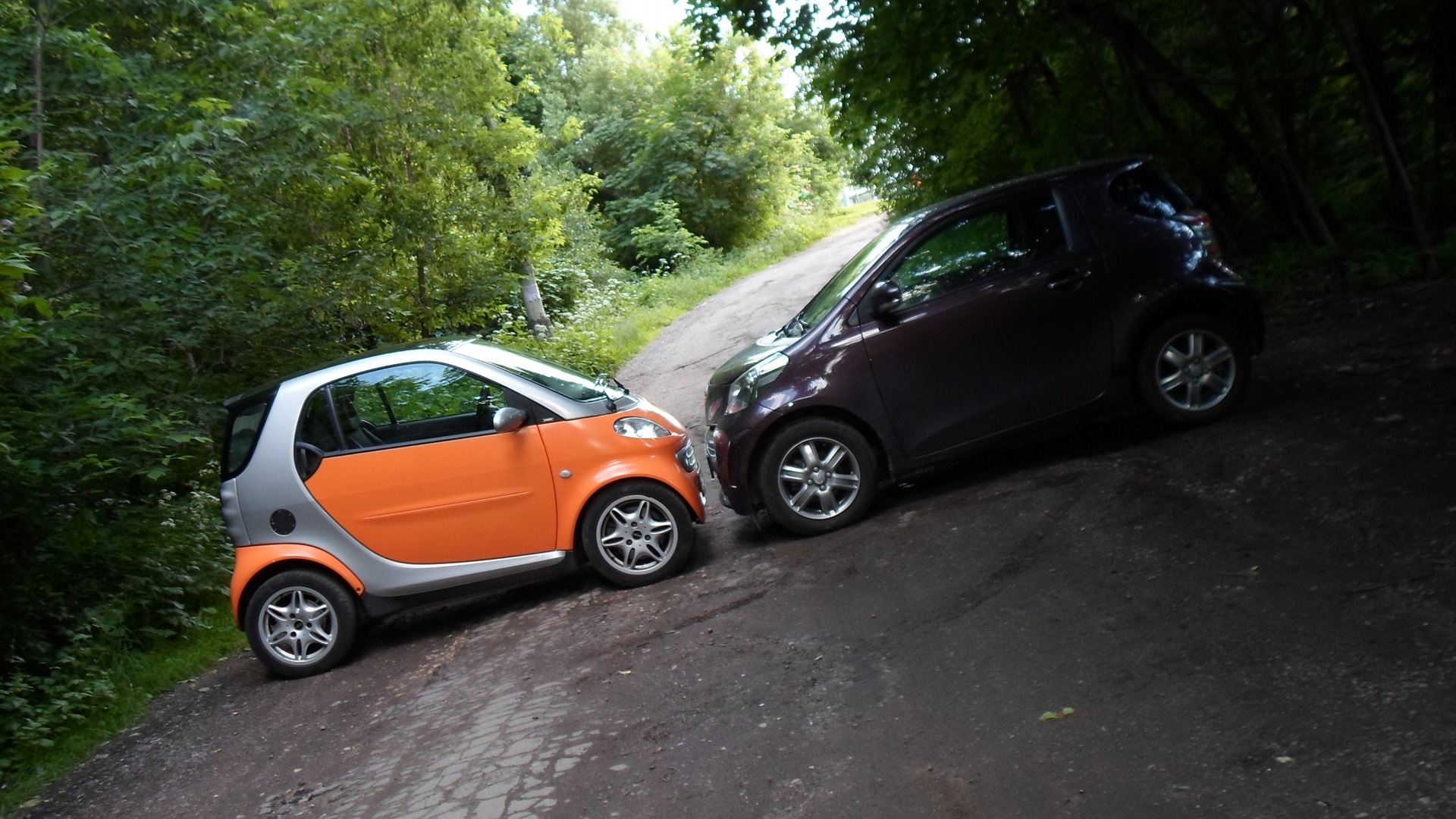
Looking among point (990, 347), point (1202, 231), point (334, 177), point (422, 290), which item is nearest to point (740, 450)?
point (990, 347)

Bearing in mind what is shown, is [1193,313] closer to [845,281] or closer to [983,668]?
[845,281]

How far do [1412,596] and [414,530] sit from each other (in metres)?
5.54

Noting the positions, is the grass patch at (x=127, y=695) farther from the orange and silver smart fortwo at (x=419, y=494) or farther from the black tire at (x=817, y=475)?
the black tire at (x=817, y=475)

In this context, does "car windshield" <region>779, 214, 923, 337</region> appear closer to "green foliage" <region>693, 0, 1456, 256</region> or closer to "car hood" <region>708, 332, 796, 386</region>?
"car hood" <region>708, 332, 796, 386</region>

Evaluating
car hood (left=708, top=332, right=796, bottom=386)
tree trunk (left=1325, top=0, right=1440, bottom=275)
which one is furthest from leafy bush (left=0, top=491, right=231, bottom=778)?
tree trunk (left=1325, top=0, right=1440, bottom=275)

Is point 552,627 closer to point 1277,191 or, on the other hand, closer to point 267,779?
point 267,779

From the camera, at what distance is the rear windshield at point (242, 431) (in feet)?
25.3

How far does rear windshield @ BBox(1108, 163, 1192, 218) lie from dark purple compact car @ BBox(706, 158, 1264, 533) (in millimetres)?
17

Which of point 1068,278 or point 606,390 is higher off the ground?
point 606,390

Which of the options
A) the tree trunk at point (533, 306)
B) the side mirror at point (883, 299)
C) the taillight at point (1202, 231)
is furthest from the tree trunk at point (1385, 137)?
the tree trunk at point (533, 306)

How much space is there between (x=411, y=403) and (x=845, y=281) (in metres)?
3.11

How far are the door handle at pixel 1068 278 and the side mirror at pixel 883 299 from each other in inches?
40.6

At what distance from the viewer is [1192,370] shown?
A: 8.28 meters

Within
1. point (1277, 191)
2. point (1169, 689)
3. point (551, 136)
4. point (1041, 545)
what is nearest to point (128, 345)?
point (1041, 545)
